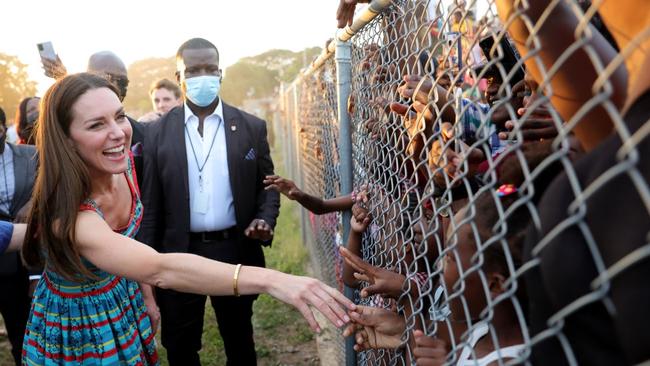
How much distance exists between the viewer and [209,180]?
345 centimetres

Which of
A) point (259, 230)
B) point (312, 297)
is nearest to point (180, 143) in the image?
point (259, 230)

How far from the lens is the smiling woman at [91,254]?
2012 mm

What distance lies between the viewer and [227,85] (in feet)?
186

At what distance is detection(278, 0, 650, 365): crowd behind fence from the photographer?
27.1 inches

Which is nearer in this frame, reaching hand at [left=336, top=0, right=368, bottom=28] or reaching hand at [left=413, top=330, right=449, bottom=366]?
reaching hand at [left=413, top=330, right=449, bottom=366]

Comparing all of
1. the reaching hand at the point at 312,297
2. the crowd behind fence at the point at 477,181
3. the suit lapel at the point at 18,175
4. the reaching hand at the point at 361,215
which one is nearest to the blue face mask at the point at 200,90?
the crowd behind fence at the point at 477,181

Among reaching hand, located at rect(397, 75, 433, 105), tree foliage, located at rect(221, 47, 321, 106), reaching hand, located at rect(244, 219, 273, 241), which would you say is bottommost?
reaching hand, located at rect(244, 219, 273, 241)

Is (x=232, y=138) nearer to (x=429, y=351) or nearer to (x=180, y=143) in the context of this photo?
(x=180, y=143)

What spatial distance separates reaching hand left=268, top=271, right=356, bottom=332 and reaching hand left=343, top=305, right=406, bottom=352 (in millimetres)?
105

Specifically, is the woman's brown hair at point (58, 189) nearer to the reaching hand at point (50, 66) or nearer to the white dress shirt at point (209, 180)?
the white dress shirt at point (209, 180)

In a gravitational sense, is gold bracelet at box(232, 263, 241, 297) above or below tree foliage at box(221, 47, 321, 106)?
below

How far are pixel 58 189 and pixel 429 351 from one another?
1.75m

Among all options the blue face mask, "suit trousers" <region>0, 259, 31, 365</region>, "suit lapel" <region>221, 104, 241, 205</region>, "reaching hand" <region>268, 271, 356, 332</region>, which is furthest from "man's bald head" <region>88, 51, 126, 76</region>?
"reaching hand" <region>268, 271, 356, 332</region>

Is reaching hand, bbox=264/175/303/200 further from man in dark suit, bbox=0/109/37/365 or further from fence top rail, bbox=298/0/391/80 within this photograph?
man in dark suit, bbox=0/109/37/365
